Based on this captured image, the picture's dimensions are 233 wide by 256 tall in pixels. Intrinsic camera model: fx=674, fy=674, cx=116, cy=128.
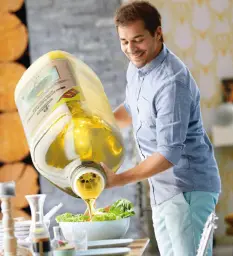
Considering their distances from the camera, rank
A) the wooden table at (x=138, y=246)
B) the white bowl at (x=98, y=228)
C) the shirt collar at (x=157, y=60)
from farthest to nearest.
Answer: the shirt collar at (x=157, y=60) → the white bowl at (x=98, y=228) → the wooden table at (x=138, y=246)

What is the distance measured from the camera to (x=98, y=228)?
1745mm

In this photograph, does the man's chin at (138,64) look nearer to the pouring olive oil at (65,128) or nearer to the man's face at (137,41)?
the man's face at (137,41)

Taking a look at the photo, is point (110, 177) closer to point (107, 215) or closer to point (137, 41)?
point (107, 215)

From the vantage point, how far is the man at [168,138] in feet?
5.76

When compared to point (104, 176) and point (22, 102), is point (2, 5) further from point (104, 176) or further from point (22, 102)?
point (104, 176)

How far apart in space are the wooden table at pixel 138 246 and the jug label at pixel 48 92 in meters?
0.40

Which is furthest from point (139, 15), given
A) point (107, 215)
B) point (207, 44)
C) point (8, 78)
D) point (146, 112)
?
point (207, 44)

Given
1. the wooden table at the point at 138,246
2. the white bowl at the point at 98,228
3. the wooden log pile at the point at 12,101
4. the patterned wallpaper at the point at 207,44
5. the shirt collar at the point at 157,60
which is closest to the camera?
the wooden table at the point at 138,246

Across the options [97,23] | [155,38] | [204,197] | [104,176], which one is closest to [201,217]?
[204,197]

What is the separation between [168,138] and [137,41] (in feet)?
0.88

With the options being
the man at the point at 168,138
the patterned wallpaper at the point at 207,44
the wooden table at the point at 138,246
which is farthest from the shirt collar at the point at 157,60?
the patterned wallpaper at the point at 207,44

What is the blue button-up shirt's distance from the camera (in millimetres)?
1756

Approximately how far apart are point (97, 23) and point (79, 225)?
84.9 inches

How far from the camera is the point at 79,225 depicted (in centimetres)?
173
